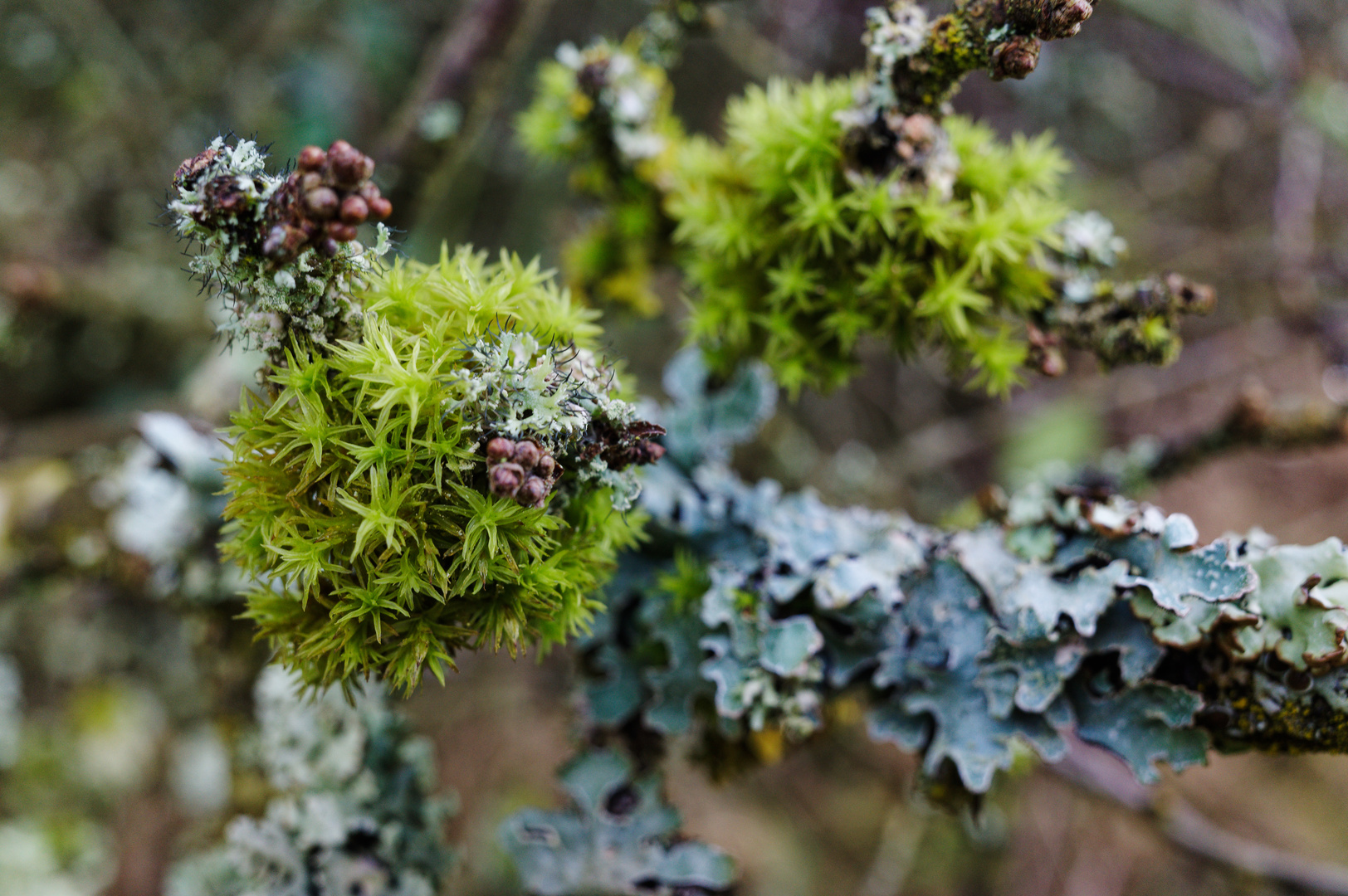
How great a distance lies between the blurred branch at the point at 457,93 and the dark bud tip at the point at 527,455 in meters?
1.48

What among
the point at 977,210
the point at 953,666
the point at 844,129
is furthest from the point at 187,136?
the point at 953,666

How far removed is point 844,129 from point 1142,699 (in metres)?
1.09

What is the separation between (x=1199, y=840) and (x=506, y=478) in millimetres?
2158

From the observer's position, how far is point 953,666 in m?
1.35

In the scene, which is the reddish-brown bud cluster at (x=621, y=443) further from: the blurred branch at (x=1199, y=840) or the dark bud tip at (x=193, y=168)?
the blurred branch at (x=1199, y=840)

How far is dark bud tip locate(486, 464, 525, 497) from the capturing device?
955 millimetres

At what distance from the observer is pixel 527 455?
0.99 m

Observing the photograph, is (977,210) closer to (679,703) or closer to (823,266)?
(823,266)

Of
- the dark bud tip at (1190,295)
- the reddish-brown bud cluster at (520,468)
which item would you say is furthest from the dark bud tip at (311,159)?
the dark bud tip at (1190,295)

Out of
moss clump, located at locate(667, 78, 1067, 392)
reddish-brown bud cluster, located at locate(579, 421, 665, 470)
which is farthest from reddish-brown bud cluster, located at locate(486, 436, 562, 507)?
moss clump, located at locate(667, 78, 1067, 392)

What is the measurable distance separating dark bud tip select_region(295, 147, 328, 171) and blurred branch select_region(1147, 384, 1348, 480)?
1.99 metres

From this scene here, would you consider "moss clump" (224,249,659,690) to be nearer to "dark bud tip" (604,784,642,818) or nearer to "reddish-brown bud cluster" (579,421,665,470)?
"reddish-brown bud cluster" (579,421,665,470)

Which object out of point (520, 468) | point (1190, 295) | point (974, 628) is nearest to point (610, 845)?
point (974, 628)

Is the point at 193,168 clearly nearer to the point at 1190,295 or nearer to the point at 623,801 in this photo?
the point at 623,801
